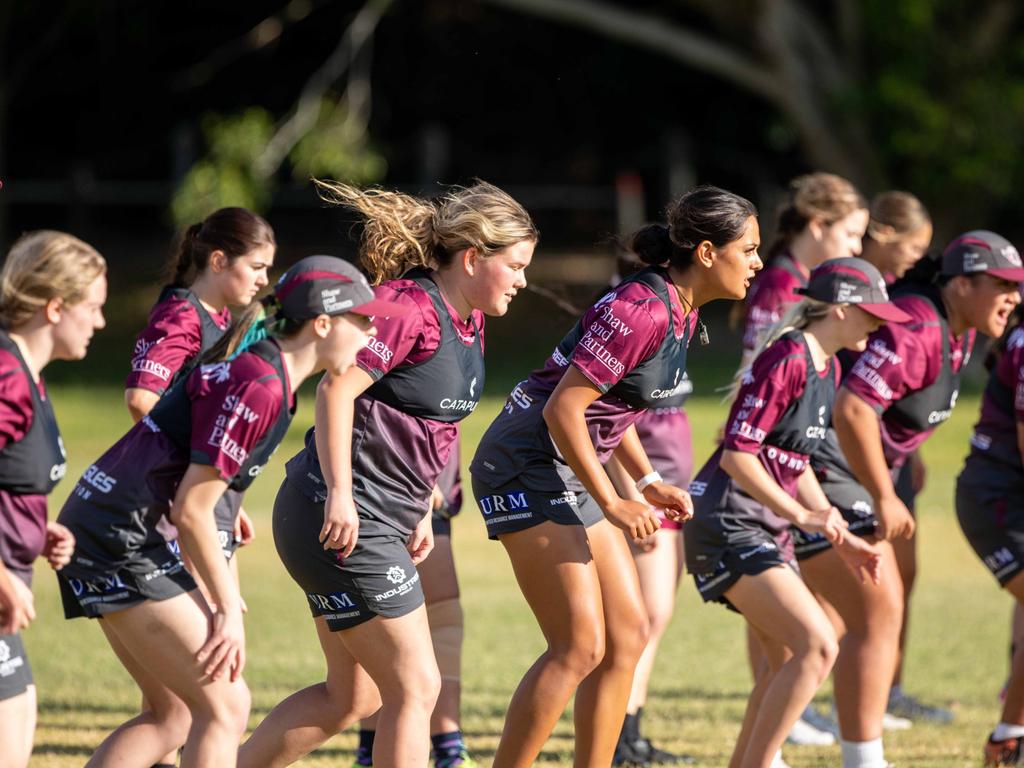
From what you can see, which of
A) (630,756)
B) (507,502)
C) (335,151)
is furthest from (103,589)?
(335,151)

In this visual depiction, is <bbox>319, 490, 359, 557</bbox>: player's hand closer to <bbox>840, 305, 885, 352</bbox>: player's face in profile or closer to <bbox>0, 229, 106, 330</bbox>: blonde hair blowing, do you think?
<bbox>0, 229, 106, 330</bbox>: blonde hair blowing

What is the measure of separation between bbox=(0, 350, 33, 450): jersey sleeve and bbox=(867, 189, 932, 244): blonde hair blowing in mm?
4621

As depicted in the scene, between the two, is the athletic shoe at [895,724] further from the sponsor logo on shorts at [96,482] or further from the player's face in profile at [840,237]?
the sponsor logo on shorts at [96,482]

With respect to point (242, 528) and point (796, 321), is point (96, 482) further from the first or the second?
point (796, 321)

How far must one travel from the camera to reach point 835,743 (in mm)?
6879

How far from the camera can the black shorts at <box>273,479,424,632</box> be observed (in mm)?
4520

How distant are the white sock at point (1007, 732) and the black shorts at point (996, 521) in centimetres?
58

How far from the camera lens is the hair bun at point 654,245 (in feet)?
16.9

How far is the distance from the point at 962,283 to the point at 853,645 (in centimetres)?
159

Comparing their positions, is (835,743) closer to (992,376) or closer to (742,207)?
(992,376)

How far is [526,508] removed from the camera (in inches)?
195

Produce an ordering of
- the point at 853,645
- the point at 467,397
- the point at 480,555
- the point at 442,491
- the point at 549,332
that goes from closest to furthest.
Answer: the point at 467,397, the point at 853,645, the point at 442,491, the point at 480,555, the point at 549,332

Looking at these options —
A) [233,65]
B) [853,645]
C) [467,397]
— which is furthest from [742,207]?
[233,65]

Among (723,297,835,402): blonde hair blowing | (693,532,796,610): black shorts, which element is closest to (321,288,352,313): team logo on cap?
(723,297,835,402): blonde hair blowing
